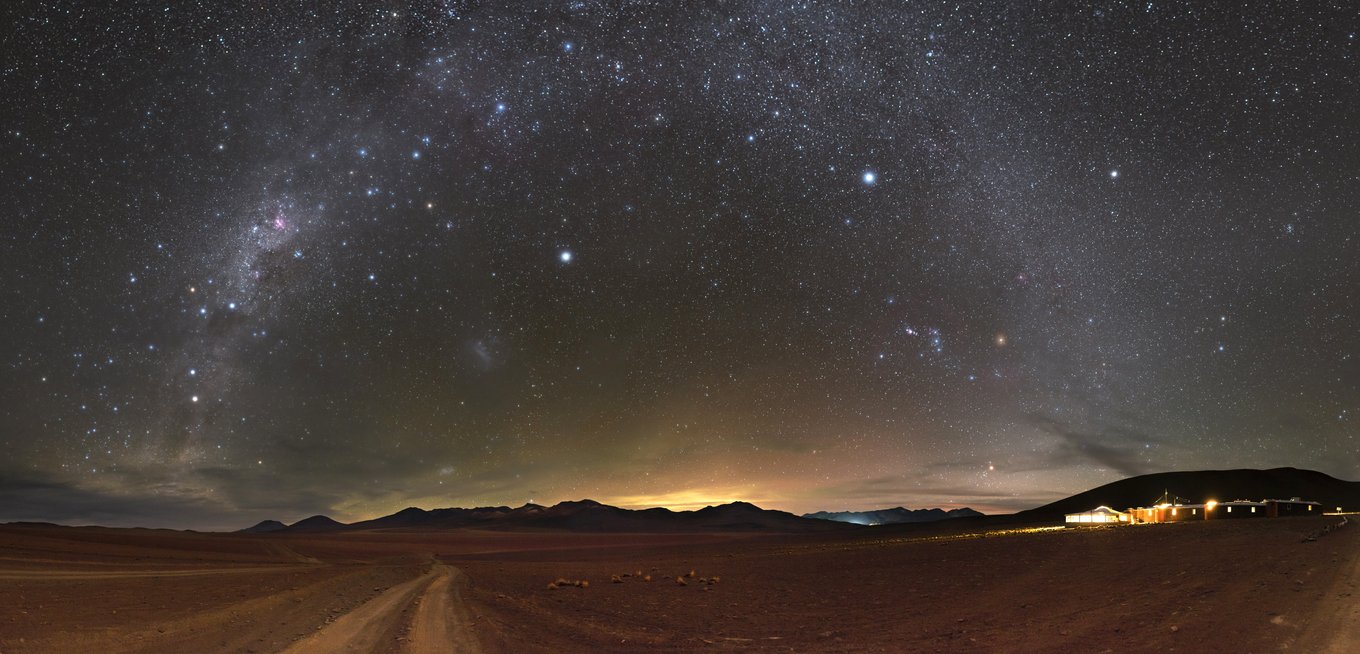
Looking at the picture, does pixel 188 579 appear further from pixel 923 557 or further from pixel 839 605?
pixel 923 557

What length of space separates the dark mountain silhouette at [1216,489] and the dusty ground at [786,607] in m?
118

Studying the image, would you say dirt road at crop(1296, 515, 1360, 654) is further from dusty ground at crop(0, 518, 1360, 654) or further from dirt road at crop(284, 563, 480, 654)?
dirt road at crop(284, 563, 480, 654)

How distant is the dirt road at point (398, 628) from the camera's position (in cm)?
1396

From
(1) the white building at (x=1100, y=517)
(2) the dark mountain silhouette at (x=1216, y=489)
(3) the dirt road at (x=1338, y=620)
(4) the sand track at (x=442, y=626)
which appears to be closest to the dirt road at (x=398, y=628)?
(4) the sand track at (x=442, y=626)

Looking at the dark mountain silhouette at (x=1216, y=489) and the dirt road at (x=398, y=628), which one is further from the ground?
the dark mountain silhouette at (x=1216, y=489)

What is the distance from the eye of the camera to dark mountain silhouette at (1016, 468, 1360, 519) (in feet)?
442

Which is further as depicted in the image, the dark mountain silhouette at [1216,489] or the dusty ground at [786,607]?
the dark mountain silhouette at [1216,489]

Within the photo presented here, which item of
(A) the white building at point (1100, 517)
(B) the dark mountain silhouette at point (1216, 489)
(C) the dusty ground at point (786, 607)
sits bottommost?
(C) the dusty ground at point (786, 607)

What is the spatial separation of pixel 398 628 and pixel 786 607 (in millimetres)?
10757

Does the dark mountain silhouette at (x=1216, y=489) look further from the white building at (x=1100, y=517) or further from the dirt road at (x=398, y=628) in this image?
the dirt road at (x=398, y=628)

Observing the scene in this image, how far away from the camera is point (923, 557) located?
38.1 meters

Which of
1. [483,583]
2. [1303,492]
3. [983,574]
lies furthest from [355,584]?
[1303,492]

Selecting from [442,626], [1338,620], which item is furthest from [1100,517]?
[442,626]

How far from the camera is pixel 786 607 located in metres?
22.4
